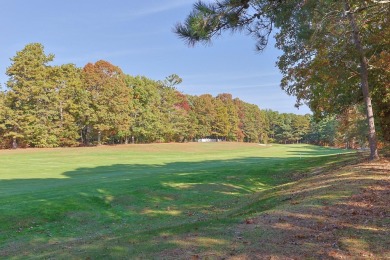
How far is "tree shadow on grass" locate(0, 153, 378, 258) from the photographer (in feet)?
20.1

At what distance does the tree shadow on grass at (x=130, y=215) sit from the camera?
20.1 ft

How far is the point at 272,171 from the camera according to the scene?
21781 mm

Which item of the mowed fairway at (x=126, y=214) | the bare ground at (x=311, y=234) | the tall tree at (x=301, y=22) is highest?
the tall tree at (x=301, y=22)

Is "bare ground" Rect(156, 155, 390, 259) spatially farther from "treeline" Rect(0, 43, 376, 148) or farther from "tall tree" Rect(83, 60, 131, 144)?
"tall tree" Rect(83, 60, 131, 144)

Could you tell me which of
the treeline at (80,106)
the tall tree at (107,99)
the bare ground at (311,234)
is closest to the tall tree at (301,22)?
the bare ground at (311,234)

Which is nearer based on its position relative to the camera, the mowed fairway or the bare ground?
the bare ground

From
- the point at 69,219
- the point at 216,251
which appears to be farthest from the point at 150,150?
the point at 216,251

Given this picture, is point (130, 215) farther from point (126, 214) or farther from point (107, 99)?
point (107, 99)

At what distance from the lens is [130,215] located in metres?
11.9

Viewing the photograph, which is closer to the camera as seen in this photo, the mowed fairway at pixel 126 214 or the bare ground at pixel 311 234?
the bare ground at pixel 311 234

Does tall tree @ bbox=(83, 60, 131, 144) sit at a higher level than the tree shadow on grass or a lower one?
higher

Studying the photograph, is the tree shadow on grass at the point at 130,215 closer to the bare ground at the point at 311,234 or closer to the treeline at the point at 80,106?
the bare ground at the point at 311,234

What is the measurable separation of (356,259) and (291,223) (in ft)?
6.18

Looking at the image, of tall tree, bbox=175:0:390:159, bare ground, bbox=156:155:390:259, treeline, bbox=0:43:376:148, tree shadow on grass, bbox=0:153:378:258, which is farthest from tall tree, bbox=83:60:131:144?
bare ground, bbox=156:155:390:259
